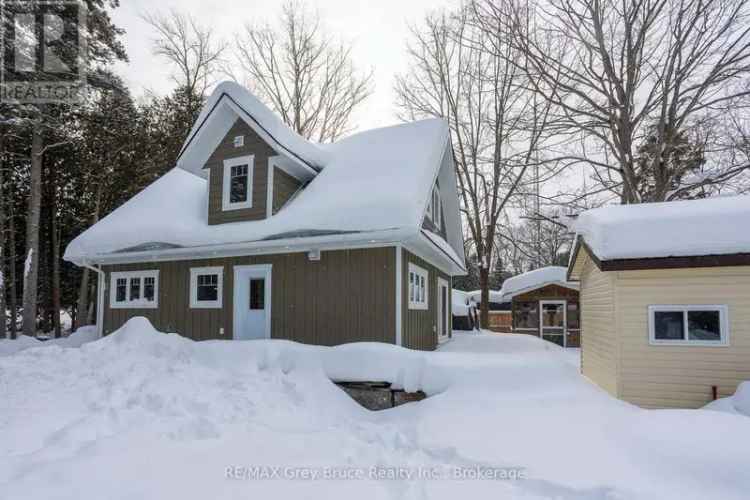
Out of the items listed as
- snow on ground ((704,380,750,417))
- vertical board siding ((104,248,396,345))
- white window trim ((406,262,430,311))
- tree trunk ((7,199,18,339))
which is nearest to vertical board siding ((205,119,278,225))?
vertical board siding ((104,248,396,345))

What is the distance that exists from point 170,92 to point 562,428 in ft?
77.6

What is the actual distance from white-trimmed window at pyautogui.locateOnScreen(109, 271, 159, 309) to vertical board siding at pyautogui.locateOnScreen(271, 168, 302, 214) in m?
3.94

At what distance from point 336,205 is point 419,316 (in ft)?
11.4

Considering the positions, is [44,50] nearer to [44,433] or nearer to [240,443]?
[44,433]

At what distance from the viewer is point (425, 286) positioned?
11.4 metres

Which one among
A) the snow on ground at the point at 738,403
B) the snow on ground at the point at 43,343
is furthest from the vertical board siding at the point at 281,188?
the snow on ground at the point at 738,403

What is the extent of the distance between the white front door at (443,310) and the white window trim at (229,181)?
20.2 ft

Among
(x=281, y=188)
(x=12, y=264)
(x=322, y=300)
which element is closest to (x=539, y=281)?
(x=322, y=300)

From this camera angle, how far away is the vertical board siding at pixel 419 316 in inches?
358

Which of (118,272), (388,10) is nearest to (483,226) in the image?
(388,10)

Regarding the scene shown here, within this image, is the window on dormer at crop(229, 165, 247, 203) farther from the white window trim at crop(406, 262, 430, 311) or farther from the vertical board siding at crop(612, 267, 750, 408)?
the vertical board siding at crop(612, 267, 750, 408)

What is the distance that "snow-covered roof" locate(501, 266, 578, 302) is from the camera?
671 inches

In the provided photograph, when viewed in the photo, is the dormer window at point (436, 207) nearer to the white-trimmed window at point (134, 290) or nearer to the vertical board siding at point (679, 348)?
the vertical board siding at point (679, 348)

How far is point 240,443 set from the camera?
459 cm
